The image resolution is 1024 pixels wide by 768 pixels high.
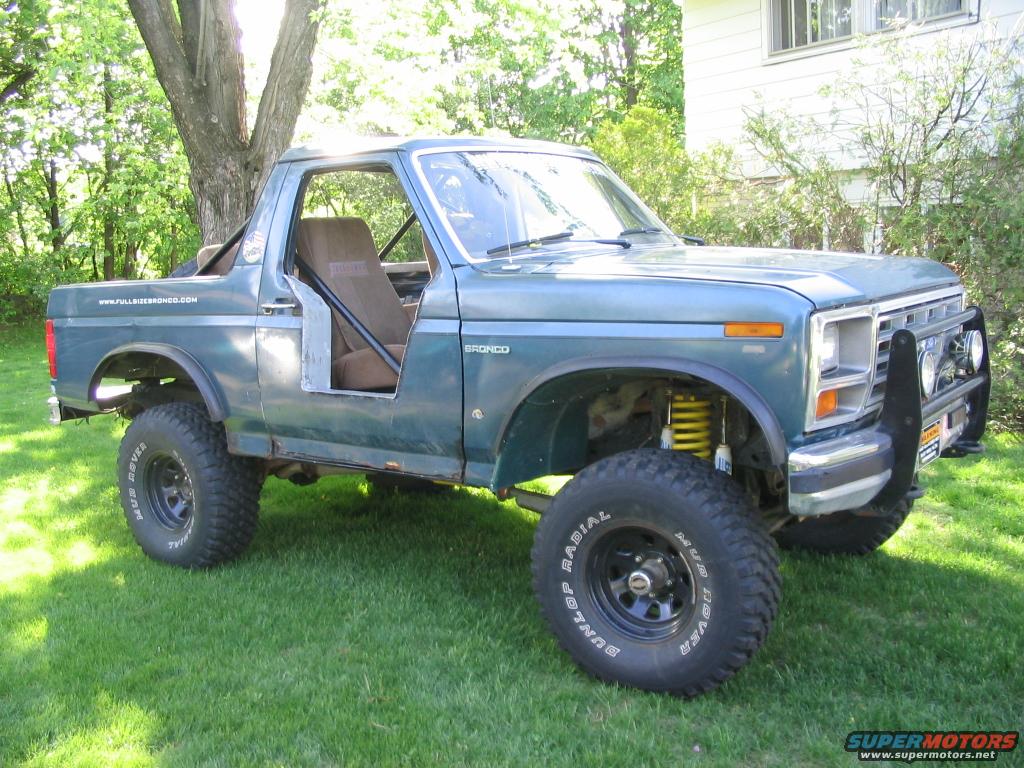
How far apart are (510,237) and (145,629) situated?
96.5 inches

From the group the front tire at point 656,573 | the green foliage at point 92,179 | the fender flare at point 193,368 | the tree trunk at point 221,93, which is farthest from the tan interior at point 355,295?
the green foliage at point 92,179

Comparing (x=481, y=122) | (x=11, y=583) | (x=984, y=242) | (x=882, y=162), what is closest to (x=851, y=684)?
(x=11, y=583)

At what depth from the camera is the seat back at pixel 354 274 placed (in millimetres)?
5039

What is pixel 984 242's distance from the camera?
285 inches

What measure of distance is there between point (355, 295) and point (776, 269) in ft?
7.95

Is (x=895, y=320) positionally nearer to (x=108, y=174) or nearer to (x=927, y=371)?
Result: (x=927, y=371)

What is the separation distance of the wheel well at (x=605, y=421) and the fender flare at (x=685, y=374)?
28 millimetres

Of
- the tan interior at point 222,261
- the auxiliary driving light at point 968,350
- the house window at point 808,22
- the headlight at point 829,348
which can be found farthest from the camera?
the house window at point 808,22

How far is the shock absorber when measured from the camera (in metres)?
3.87

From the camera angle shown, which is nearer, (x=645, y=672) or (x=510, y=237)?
(x=645, y=672)

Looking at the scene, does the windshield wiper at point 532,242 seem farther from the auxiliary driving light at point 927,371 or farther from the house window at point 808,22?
the house window at point 808,22

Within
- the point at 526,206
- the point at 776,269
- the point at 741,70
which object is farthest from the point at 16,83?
the point at 776,269

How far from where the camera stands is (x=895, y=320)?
3578 millimetres

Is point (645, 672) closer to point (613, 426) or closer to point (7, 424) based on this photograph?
point (613, 426)
